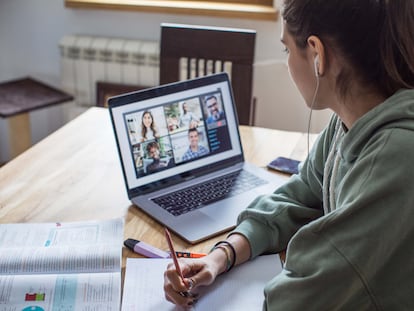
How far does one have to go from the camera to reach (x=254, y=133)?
5.92 ft

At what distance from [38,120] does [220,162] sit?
6.05ft

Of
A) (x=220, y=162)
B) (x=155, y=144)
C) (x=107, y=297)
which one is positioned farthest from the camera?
(x=220, y=162)

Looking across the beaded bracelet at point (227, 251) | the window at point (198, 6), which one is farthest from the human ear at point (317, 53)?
the window at point (198, 6)

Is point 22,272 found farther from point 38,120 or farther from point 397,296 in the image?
point 38,120

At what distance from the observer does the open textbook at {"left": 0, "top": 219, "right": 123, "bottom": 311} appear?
1.00 meters

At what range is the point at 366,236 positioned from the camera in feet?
2.66

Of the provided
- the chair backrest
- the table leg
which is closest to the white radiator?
the table leg

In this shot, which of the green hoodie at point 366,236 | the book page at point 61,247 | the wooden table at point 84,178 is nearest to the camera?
the green hoodie at point 366,236

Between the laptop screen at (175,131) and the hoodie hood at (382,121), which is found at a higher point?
the hoodie hood at (382,121)

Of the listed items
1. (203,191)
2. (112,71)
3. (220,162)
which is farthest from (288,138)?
(112,71)

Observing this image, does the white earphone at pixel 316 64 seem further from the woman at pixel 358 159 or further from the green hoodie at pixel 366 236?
the green hoodie at pixel 366 236

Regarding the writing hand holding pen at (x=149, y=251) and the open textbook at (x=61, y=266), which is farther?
the writing hand holding pen at (x=149, y=251)

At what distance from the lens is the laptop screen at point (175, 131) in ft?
4.38

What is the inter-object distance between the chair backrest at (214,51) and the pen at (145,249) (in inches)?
34.0
